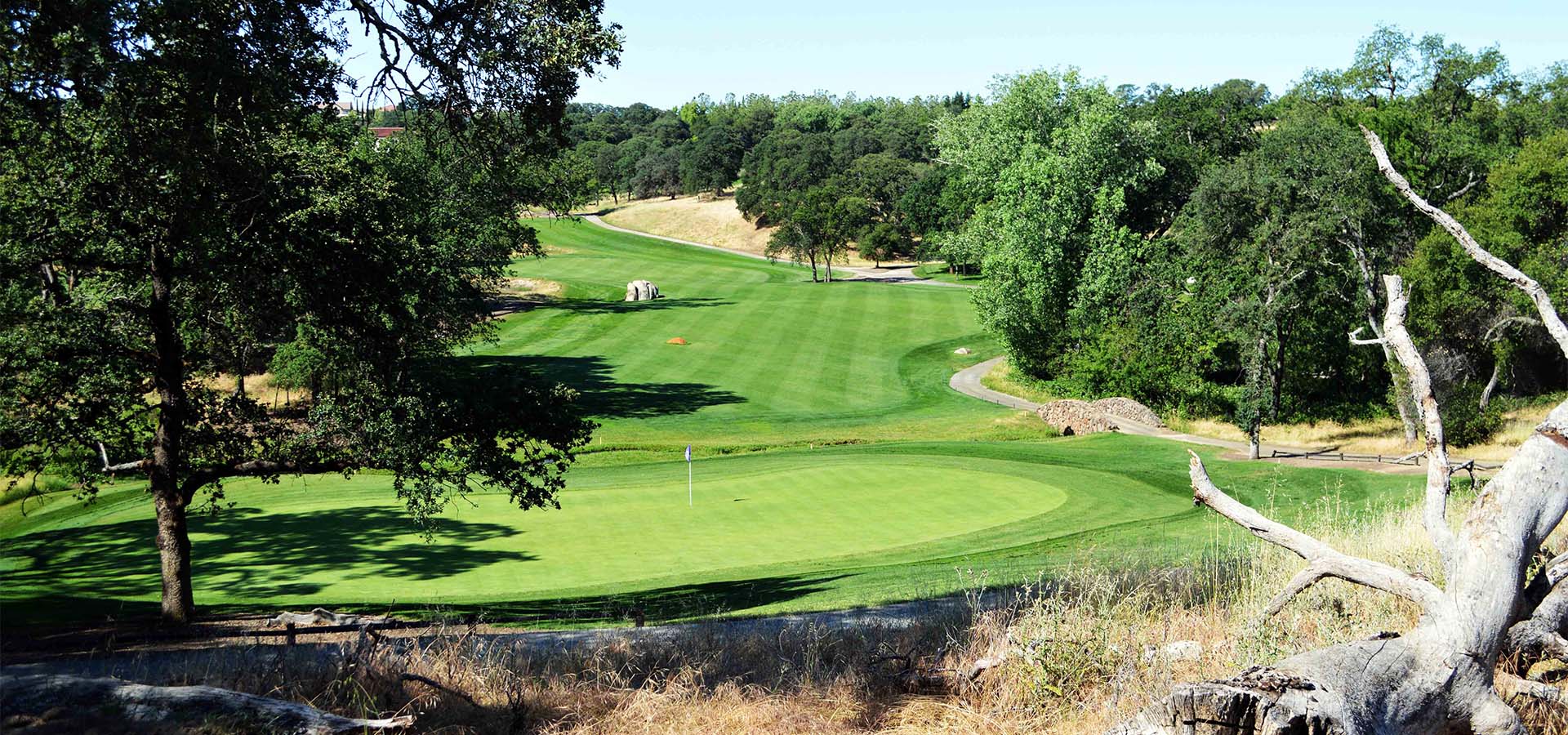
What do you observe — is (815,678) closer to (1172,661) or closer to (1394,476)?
(1172,661)

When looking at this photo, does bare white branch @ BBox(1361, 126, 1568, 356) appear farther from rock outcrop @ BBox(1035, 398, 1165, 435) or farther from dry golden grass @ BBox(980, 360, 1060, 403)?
dry golden grass @ BBox(980, 360, 1060, 403)

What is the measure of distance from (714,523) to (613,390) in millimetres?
25560

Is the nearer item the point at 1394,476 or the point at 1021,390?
the point at 1394,476

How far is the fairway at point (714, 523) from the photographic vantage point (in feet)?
48.5

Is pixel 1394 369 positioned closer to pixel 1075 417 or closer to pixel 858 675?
pixel 1075 417

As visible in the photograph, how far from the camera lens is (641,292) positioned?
74188 mm

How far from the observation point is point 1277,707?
4523 millimetres

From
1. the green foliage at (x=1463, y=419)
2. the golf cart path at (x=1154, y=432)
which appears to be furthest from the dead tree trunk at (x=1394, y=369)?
the golf cart path at (x=1154, y=432)

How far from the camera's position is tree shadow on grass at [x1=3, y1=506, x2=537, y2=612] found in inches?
631

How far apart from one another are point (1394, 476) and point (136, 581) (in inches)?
963

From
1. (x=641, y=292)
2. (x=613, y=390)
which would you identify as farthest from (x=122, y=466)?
(x=641, y=292)

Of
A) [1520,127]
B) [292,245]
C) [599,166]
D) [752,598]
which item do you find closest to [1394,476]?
[752,598]

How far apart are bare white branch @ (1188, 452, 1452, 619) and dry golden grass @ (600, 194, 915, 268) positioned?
95671 millimetres

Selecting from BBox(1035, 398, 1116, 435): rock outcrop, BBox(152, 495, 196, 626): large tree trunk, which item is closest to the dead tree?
BBox(152, 495, 196, 626): large tree trunk
